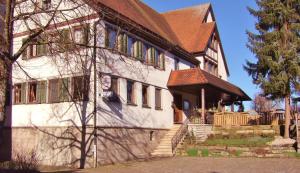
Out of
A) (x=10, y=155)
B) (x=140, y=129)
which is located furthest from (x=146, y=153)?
(x=10, y=155)

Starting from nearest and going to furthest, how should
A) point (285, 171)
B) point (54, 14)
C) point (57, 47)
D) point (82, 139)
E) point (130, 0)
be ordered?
1. point (54, 14)
2. point (57, 47)
3. point (285, 171)
4. point (82, 139)
5. point (130, 0)

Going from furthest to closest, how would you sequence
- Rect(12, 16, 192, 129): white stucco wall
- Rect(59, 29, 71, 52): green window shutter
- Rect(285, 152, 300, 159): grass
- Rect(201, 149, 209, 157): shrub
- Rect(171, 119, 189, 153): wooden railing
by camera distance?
Rect(171, 119, 189, 153): wooden railing < Rect(201, 149, 209, 157): shrub < Rect(285, 152, 300, 159): grass < Rect(12, 16, 192, 129): white stucco wall < Rect(59, 29, 71, 52): green window shutter

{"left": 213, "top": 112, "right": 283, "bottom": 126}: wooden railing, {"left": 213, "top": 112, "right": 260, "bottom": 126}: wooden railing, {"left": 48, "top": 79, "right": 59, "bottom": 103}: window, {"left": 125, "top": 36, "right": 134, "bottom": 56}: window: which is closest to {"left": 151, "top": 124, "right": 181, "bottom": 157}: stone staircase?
{"left": 213, "top": 112, "right": 260, "bottom": 126}: wooden railing

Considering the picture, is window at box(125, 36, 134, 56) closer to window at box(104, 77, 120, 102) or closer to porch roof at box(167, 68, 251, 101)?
window at box(104, 77, 120, 102)

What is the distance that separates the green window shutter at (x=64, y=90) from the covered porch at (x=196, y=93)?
9362 mm

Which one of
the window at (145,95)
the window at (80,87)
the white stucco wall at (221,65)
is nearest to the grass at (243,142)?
the window at (145,95)

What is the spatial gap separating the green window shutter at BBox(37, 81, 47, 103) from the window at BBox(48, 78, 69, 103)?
0.47m

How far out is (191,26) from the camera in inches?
1518

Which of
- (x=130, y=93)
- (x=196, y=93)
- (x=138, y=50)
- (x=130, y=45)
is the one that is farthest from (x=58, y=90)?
(x=196, y=93)

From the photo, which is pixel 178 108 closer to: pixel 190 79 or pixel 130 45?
pixel 190 79

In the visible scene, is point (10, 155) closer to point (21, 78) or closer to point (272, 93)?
point (21, 78)

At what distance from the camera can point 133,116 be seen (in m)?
23.9

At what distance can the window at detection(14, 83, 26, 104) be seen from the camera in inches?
944

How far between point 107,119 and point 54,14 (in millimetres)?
9777
